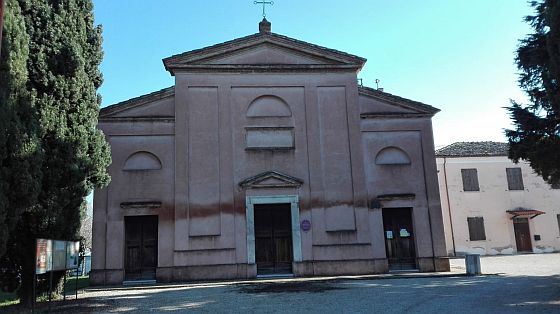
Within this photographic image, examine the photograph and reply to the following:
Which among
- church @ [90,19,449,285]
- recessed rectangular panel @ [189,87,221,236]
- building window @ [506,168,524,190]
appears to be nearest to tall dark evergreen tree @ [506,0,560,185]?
church @ [90,19,449,285]

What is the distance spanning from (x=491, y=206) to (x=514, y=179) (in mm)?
2711

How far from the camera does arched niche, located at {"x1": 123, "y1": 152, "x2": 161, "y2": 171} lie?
60.3 feet

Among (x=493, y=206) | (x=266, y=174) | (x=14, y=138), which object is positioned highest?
(x=266, y=174)

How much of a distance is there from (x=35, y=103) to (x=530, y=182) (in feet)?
104

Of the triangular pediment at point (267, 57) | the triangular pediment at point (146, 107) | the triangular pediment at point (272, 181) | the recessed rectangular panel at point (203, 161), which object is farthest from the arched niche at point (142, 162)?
the triangular pediment at point (267, 57)

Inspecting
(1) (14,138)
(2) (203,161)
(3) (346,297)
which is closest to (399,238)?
(3) (346,297)

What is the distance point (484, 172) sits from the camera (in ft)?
104

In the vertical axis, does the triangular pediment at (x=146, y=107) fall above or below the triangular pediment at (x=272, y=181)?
above

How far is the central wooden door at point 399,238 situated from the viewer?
63.5 feet

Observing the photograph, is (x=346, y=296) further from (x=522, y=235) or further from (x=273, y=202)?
(x=522, y=235)

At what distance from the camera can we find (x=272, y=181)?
61.2 ft

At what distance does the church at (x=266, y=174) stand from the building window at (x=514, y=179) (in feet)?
50.3

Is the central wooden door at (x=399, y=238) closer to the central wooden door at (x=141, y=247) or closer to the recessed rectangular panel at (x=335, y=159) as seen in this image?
the recessed rectangular panel at (x=335, y=159)

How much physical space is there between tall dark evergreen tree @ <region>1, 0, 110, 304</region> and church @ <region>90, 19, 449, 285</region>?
17.9 ft
